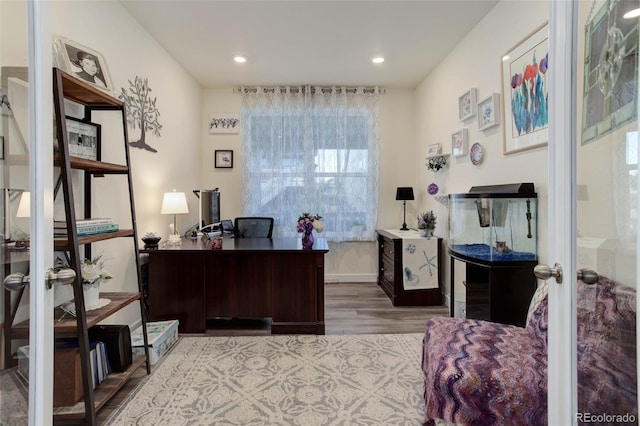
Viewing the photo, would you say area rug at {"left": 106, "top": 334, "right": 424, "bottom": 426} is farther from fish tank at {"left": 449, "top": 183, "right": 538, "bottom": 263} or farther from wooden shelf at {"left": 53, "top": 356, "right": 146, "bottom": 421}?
fish tank at {"left": 449, "top": 183, "right": 538, "bottom": 263}

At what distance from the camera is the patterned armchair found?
92 centimetres

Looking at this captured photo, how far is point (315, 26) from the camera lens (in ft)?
10.1

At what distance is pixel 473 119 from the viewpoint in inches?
124

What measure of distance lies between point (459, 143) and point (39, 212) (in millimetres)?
3425

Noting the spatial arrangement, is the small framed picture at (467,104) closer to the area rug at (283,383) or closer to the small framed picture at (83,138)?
the area rug at (283,383)

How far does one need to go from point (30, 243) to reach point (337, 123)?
4.08m

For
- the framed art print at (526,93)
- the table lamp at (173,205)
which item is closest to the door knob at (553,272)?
the framed art print at (526,93)

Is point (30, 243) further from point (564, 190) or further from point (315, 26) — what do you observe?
point (315, 26)

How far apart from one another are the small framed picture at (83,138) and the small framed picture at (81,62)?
0.27 metres

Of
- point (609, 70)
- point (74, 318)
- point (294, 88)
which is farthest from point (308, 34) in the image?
point (74, 318)

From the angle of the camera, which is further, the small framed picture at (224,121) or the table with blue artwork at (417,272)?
the small framed picture at (224,121)

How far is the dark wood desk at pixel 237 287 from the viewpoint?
290cm

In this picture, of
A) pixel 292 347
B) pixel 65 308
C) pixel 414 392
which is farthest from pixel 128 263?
pixel 414 392

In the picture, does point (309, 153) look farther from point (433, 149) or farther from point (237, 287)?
point (237, 287)
